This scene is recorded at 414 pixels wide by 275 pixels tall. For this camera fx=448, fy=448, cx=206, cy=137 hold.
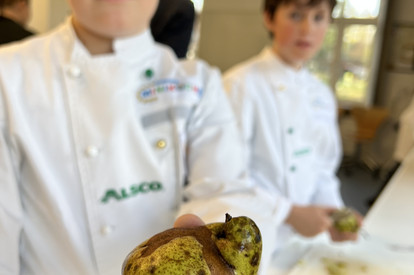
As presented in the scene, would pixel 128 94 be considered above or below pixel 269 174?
above

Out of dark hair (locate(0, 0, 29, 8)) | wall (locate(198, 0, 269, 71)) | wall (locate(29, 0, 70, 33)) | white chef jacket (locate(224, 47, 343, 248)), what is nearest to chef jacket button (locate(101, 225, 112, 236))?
white chef jacket (locate(224, 47, 343, 248))

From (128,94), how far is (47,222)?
13cm

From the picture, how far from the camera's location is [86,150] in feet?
1.22

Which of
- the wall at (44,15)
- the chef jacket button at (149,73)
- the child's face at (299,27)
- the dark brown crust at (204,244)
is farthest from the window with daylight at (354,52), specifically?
the dark brown crust at (204,244)

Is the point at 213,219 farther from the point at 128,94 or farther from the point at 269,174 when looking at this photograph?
the point at 269,174

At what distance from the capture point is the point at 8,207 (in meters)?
0.35

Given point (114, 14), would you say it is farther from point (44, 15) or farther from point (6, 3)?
point (44, 15)

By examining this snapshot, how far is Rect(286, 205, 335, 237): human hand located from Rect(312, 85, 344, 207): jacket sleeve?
1.02ft

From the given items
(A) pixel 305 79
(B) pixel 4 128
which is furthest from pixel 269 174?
(B) pixel 4 128

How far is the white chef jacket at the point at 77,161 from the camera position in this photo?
361mm

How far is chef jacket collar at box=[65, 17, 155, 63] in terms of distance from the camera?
376mm

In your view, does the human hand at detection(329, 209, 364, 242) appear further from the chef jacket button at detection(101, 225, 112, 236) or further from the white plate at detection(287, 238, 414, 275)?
the chef jacket button at detection(101, 225, 112, 236)

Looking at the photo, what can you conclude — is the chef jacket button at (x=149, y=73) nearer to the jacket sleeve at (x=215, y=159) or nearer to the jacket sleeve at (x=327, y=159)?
the jacket sleeve at (x=215, y=159)

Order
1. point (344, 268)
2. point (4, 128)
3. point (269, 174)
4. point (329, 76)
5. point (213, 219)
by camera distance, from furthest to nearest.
A: point (329, 76)
point (269, 174)
point (344, 268)
point (4, 128)
point (213, 219)
